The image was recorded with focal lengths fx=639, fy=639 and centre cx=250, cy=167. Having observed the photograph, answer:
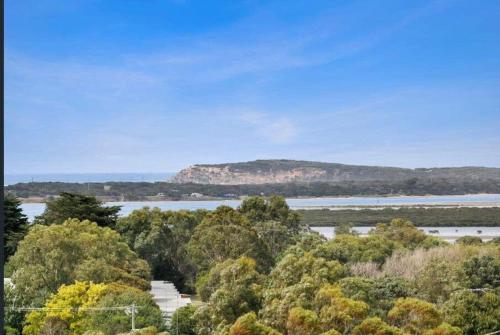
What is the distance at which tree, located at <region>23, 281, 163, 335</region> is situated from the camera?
37.5 feet

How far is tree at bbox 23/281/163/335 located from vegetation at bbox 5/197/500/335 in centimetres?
2

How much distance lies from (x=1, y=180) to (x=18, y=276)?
14773 millimetres

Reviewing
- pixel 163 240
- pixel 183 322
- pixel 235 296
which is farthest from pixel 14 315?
pixel 163 240

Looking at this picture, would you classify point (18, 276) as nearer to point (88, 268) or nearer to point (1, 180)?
point (88, 268)

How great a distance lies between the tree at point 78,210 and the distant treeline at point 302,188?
25.8 meters

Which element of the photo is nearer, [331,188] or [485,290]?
[485,290]

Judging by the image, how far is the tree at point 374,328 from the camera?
1080cm

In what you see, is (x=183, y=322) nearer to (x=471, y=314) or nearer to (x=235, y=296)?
(x=235, y=296)

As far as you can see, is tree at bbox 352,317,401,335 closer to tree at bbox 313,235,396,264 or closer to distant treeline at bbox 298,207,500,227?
tree at bbox 313,235,396,264

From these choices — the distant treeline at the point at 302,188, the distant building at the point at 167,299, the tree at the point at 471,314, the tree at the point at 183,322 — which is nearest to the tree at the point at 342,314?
the tree at the point at 471,314

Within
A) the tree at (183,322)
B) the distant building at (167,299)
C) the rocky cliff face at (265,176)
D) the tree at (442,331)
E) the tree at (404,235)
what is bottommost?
the distant building at (167,299)

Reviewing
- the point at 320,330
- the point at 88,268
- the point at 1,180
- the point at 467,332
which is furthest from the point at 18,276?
the point at 1,180

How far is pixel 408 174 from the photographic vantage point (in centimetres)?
6544

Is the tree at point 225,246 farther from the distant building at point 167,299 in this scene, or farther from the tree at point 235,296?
the tree at point 235,296
